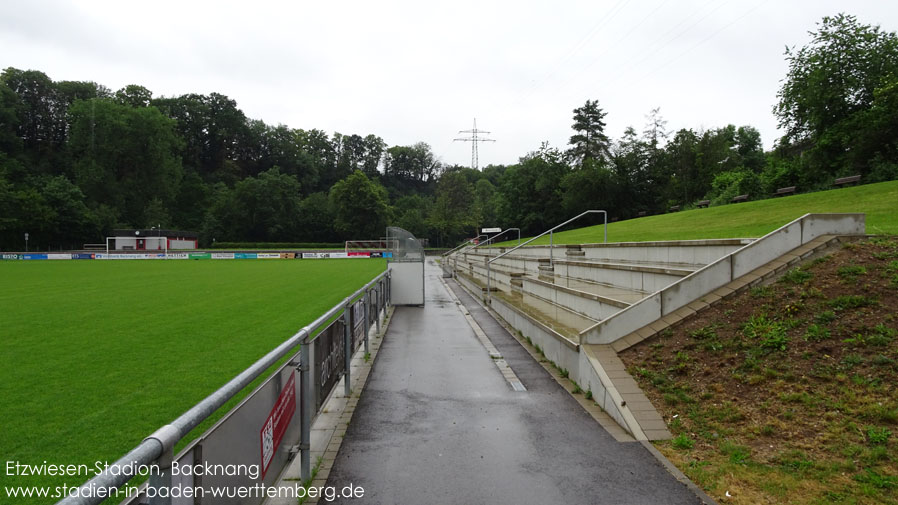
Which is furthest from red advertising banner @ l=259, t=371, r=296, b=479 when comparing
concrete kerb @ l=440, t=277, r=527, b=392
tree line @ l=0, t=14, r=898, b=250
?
tree line @ l=0, t=14, r=898, b=250

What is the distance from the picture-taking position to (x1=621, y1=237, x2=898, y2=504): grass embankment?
361 cm

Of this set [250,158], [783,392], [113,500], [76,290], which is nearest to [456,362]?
[783,392]

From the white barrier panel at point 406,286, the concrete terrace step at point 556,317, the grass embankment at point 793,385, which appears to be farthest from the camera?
the white barrier panel at point 406,286

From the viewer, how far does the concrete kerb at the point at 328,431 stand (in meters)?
3.84

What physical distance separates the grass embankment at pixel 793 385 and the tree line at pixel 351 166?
21.4 m

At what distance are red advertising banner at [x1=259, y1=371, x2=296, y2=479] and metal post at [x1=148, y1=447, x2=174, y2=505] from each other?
1226mm

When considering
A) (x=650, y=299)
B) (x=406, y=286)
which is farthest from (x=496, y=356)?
(x=406, y=286)

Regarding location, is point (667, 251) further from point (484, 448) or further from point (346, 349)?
point (484, 448)

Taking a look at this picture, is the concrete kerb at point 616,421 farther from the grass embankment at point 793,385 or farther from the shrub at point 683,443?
the shrub at point 683,443

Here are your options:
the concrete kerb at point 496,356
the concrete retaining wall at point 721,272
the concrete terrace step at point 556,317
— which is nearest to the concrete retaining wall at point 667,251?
the concrete retaining wall at point 721,272

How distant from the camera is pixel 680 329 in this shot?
6.15 meters

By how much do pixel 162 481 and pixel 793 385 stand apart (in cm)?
501

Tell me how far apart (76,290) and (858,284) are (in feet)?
74.9

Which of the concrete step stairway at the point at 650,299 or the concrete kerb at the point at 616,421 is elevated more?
the concrete step stairway at the point at 650,299
